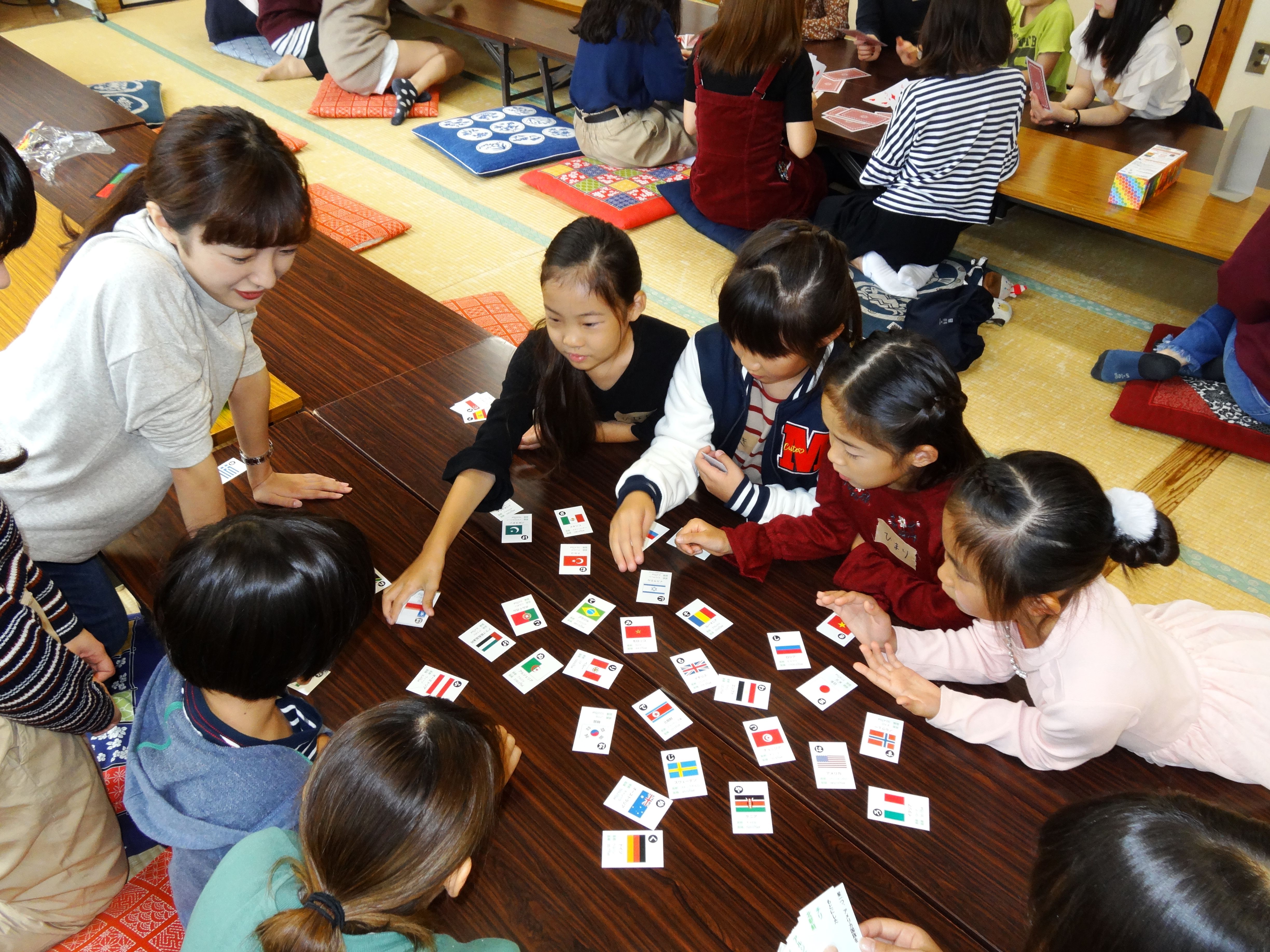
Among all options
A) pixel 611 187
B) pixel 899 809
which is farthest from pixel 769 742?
pixel 611 187

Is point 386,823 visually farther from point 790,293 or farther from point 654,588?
point 790,293

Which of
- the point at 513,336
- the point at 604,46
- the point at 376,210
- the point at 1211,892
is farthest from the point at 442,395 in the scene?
the point at 604,46

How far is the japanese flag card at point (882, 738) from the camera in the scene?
1.33m

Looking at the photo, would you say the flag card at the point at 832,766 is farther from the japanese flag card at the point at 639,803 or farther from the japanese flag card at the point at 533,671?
the japanese flag card at the point at 533,671

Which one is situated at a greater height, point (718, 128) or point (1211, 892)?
point (1211, 892)

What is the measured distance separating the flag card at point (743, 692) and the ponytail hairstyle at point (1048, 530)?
0.38m

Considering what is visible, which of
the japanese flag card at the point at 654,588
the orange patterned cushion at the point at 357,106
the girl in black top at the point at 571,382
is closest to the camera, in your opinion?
the japanese flag card at the point at 654,588

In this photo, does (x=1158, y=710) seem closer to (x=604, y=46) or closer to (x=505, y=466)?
(x=505, y=466)

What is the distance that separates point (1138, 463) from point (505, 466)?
2234mm

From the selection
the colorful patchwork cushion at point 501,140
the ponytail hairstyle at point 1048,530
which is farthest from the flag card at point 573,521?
the colorful patchwork cushion at point 501,140

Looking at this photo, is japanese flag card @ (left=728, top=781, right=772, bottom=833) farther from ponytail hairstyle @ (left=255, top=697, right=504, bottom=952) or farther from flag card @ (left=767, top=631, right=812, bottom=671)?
ponytail hairstyle @ (left=255, top=697, right=504, bottom=952)

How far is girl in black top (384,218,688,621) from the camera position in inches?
66.9

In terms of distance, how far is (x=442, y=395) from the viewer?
212 centimetres

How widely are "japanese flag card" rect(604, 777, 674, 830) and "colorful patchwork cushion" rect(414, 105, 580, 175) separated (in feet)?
13.2
